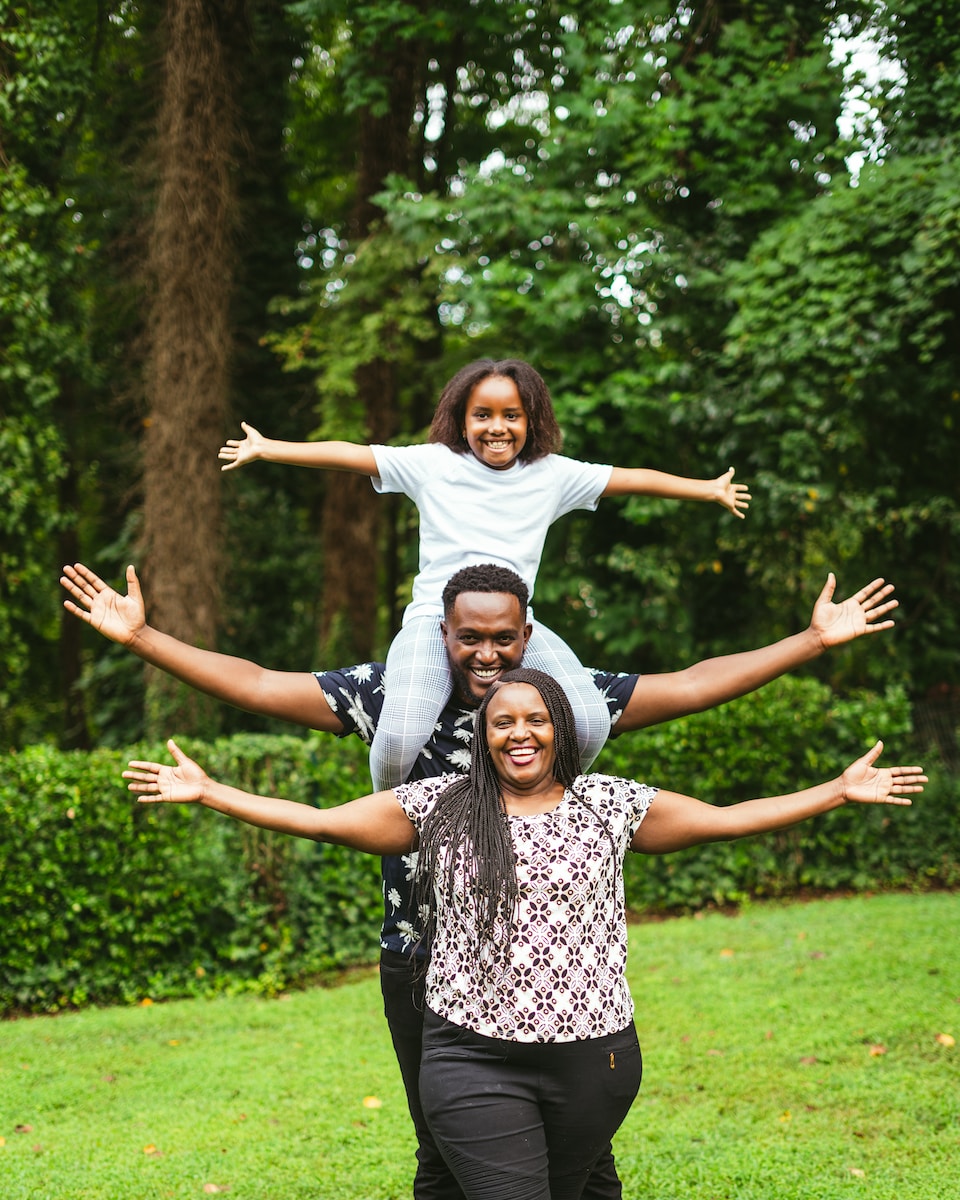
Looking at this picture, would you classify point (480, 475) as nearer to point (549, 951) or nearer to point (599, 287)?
point (549, 951)

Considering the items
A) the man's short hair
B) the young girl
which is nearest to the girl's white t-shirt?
the young girl

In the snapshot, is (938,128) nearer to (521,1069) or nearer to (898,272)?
(898,272)

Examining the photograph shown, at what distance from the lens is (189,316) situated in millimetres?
10758

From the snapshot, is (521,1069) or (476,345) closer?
(521,1069)

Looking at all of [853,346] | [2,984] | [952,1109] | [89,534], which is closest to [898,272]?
[853,346]

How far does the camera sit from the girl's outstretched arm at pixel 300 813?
2855mm

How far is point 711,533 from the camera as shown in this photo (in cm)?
1039

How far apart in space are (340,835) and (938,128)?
24.9 ft

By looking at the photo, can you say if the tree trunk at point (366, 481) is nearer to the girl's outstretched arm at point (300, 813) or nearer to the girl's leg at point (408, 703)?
the girl's leg at point (408, 703)

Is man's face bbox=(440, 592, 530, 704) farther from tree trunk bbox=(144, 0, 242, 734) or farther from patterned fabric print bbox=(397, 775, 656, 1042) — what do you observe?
tree trunk bbox=(144, 0, 242, 734)

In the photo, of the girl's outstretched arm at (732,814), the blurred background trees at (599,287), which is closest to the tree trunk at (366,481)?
the blurred background trees at (599,287)

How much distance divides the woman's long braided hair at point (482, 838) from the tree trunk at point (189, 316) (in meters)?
7.84

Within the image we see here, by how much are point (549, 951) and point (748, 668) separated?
114 cm

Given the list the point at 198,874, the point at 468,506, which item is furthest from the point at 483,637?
the point at 198,874
